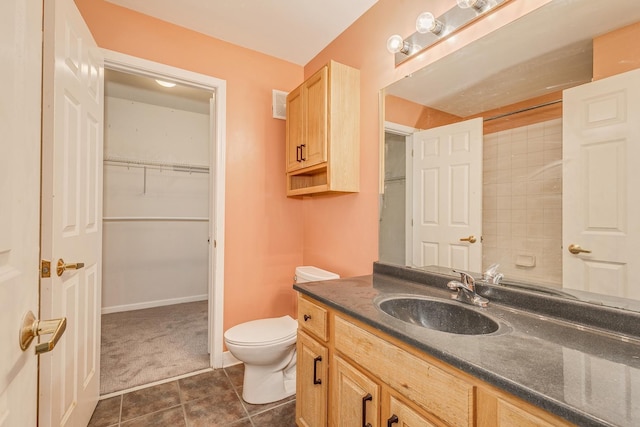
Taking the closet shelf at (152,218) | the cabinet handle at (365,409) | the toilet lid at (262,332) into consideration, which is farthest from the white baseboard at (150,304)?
the cabinet handle at (365,409)

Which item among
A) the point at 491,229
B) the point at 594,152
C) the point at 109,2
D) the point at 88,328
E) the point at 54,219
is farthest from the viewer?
the point at 109,2

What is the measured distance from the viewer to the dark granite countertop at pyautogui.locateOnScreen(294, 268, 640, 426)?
56 centimetres

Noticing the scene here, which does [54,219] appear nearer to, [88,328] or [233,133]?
[88,328]

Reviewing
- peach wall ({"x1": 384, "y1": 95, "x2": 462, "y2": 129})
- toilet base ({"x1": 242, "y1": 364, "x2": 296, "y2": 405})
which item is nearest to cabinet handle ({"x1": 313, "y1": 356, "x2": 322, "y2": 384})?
toilet base ({"x1": 242, "y1": 364, "x2": 296, "y2": 405})

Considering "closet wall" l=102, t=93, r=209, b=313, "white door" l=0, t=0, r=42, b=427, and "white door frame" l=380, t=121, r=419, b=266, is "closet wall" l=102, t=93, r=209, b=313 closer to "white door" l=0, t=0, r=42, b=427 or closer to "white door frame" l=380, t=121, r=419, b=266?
"white door frame" l=380, t=121, r=419, b=266

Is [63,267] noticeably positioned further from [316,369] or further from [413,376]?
[413,376]

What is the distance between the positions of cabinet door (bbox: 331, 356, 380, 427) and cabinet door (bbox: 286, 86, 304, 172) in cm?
140

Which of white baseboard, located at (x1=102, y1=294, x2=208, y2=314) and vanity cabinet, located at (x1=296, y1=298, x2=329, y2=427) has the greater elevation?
vanity cabinet, located at (x1=296, y1=298, x2=329, y2=427)

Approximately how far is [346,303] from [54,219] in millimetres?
1189

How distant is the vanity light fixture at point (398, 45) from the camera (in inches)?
62.7

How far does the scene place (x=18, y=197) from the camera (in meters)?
0.57

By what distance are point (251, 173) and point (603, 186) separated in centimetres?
207

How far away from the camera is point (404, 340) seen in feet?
2.86

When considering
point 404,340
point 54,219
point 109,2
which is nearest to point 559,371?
point 404,340
